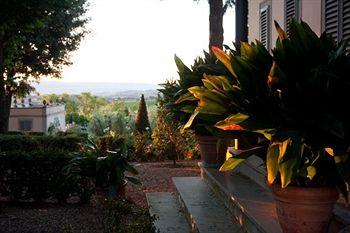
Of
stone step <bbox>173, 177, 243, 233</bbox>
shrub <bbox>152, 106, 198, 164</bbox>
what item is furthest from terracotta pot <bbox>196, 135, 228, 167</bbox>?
shrub <bbox>152, 106, 198, 164</bbox>

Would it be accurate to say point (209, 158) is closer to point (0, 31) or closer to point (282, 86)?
point (282, 86)

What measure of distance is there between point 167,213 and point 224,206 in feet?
3.20

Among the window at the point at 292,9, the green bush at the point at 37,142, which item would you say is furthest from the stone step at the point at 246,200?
the green bush at the point at 37,142

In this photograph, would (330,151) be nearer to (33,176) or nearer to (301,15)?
(301,15)

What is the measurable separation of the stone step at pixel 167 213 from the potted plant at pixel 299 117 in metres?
2.05

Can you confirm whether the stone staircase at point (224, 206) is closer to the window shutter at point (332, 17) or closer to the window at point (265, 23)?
the window shutter at point (332, 17)

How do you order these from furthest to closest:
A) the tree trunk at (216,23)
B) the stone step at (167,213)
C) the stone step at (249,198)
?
1. the tree trunk at (216,23)
2. the stone step at (167,213)
3. the stone step at (249,198)

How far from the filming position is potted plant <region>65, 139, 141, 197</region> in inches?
241

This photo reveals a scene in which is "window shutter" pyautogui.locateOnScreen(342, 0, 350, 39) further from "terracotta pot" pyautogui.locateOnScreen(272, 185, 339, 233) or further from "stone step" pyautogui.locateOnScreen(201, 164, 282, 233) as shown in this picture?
"terracotta pot" pyautogui.locateOnScreen(272, 185, 339, 233)

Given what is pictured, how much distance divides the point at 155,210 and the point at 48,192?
1.69 metres

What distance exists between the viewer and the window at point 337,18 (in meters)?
5.06

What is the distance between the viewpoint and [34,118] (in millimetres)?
26609

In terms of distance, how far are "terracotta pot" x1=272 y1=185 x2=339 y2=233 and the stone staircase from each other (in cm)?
38

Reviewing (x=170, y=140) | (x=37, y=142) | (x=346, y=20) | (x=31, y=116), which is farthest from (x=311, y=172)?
(x=31, y=116)
